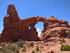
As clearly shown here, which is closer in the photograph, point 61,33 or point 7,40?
point 61,33

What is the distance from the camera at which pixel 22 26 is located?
35.5 metres

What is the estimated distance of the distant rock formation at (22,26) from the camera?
34375 mm

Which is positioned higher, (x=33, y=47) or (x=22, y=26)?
(x=22, y=26)

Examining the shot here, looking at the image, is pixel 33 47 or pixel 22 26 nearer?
pixel 33 47

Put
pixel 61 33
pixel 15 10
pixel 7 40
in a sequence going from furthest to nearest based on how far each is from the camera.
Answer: pixel 15 10
pixel 7 40
pixel 61 33

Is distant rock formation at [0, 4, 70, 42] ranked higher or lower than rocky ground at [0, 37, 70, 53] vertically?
higher

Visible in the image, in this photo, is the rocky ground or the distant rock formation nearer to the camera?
the rocky ground

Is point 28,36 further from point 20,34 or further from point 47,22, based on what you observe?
point 47,22

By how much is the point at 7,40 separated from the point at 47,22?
10989 mm

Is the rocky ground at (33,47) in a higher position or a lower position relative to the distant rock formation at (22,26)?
lower

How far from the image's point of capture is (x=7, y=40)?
112ft

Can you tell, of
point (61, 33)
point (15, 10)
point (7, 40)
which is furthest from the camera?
point (15, 10)

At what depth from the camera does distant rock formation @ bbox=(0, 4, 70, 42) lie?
113 ft

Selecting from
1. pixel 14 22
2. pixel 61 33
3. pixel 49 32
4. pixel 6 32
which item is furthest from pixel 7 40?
pixel 61 33
